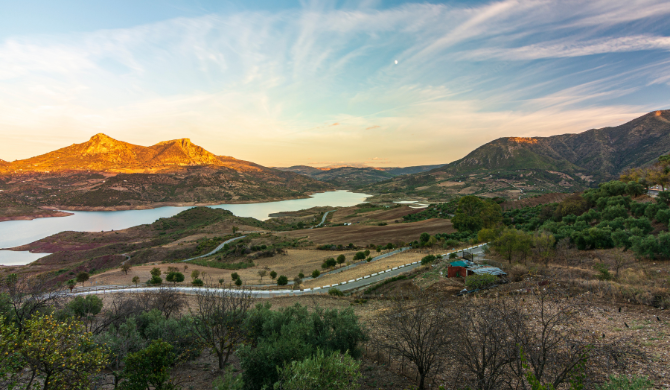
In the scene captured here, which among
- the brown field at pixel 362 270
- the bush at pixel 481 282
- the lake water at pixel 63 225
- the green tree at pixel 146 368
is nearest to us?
the green tree at pixel 146 368

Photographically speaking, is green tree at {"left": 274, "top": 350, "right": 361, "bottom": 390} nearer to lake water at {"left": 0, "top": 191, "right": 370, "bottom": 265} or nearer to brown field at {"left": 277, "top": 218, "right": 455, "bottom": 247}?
brown field at {"left": 277, "top": 218, "right": 455, "bottom": 247}

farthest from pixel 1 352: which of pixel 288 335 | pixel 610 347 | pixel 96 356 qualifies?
pixel 610 347

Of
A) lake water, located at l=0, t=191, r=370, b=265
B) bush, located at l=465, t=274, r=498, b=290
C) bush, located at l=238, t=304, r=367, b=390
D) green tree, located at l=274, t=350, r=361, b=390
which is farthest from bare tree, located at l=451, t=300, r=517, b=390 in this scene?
lake water, located at l=0, t=191, r=370, b=265

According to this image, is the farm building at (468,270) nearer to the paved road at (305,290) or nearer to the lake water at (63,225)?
the paved road at (305,290)

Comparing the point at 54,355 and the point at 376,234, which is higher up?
the point at 54,355

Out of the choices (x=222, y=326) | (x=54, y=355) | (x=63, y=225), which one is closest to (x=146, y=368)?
(x=54, y=355)

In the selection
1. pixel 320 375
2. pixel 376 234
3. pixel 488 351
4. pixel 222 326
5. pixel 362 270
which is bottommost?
pixel 376 234

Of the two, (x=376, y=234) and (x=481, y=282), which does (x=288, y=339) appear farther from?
(x=376, y=234)

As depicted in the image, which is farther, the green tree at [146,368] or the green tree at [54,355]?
the green tree at [146,368]

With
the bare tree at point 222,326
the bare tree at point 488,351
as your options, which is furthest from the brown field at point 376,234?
the bare tree at point 488,351

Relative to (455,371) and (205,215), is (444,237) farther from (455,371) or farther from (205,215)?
(205,215)
